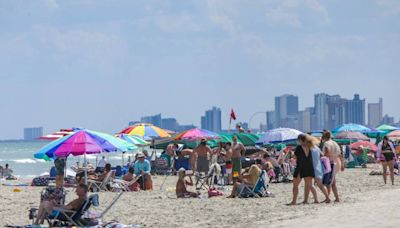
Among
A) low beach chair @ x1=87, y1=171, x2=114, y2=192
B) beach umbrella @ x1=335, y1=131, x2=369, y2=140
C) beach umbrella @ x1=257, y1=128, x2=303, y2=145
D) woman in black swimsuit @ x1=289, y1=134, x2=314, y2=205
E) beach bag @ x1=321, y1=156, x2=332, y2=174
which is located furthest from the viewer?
beach umbrella @ x1=335, y1=131, x2=369, y2=140

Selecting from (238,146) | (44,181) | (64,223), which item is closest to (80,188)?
(64,223)

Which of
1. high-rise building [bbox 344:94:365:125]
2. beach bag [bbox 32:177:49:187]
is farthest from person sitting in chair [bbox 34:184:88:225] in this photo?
high-rise building [bbox 344:94:365:125]

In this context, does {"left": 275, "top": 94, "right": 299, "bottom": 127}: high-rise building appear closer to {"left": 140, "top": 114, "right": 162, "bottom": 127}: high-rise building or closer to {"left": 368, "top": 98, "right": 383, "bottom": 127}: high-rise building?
{"left": 368, "top": 98, "right": 383, "bottom": 127}: high-rise building

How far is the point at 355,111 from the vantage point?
167000mm

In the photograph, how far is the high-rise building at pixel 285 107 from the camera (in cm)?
17662

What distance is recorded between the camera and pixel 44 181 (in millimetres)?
22328

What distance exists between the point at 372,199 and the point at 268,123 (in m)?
161

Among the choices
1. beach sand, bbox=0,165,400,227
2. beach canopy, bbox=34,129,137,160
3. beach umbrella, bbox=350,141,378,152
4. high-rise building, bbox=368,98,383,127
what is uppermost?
high-rise building, bbox=368,98,383,127

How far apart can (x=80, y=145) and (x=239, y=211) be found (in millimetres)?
3763

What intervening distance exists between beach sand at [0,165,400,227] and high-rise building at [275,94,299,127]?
15486 cm

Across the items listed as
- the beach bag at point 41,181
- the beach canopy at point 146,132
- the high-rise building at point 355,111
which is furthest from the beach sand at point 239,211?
the high-rise building at point 355,111

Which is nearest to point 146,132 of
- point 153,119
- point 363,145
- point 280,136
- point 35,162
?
point 280,136

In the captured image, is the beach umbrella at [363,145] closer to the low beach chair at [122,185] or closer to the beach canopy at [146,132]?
the beach canopy at [146,132]

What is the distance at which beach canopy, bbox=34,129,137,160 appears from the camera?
1509 centimetres
